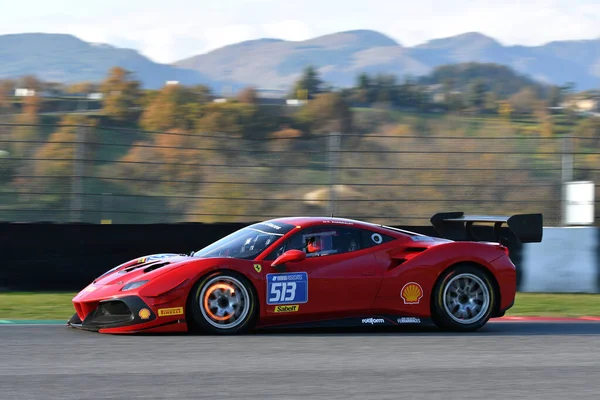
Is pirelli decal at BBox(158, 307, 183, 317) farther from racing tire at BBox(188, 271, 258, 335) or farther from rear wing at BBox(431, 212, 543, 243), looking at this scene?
rear wing at BBox(431, 212, 543, 243)

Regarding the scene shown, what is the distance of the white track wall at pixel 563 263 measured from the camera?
41.0 feet

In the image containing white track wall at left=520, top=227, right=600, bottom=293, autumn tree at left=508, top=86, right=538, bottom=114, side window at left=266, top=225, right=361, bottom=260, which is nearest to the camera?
side window at left=266, top=225, right=361, bottom=260

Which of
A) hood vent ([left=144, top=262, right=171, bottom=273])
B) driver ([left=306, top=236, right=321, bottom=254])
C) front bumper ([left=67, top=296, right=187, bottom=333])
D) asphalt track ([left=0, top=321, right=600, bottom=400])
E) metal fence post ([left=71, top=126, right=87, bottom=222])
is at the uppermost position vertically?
metal fence post ([left=71, top=126, right=87, bottom=222])

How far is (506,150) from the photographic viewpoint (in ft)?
46.4

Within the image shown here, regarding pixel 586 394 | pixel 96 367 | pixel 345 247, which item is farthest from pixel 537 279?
pixel 96 367

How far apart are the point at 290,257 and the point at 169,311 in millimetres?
1145

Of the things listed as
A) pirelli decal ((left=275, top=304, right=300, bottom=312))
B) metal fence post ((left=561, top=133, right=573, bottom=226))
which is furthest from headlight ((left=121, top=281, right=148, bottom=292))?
metal fence post ((left=561, top=133, right=573, bottom=226))

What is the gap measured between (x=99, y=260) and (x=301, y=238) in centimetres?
450

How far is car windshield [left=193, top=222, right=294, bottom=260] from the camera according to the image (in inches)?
315

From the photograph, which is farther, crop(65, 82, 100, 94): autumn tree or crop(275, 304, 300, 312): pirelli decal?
crop(65, 82, 100, 94): autumn tree

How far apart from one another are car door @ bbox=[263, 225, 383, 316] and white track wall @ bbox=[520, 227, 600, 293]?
5046 millimetres

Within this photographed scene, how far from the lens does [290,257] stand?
7.71 m

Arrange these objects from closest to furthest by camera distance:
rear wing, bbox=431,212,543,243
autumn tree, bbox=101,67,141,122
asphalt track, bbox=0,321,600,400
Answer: asphalt track, bbox=0,321,600,400
rear wing, bbox=431,212,543,243
autumn tree, bbox=101,67,141,122

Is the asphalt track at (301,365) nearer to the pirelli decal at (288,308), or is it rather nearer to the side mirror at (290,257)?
the pirelli decal at (288,308)
